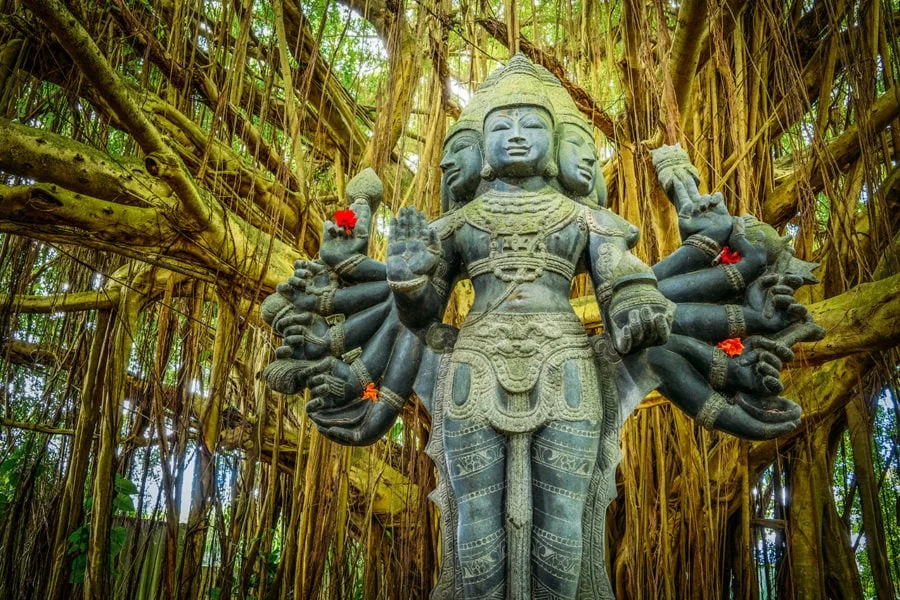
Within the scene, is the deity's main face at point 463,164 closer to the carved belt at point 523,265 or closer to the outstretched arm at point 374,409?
the carved belt at point 523,265

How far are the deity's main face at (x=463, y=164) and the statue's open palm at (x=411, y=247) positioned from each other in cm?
30

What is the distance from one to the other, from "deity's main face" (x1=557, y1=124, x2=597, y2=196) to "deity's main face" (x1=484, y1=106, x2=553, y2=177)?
6cm

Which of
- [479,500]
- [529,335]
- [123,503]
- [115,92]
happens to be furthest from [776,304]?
[123,503]

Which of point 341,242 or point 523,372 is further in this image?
point 341,242

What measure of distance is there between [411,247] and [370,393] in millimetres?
424

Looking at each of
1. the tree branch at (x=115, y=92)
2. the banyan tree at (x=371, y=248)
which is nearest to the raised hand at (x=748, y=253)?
the banyan tree at (x=371, y=248)

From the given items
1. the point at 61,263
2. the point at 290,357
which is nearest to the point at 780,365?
the point at 290,357

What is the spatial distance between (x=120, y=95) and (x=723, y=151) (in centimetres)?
261

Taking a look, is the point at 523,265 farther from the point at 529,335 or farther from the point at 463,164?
the point at 463,164

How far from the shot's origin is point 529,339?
178 centimetres

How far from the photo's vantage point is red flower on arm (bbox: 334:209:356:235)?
1911 mm

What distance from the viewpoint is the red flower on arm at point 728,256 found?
5.95ft

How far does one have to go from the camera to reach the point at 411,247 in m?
1.75

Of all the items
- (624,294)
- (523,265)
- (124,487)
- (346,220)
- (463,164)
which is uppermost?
(463,164)
